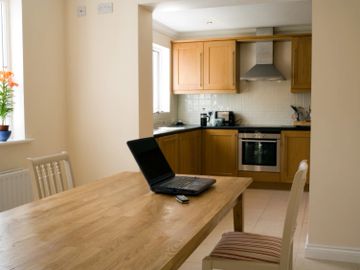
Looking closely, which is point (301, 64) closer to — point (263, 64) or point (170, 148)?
point (263, 64)

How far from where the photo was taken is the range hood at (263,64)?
645 cm

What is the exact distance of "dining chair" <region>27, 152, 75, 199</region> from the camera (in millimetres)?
2371

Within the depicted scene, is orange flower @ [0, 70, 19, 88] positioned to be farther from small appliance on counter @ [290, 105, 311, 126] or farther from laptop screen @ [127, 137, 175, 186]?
small appliance on counter @ [290, 105, 311, 126]

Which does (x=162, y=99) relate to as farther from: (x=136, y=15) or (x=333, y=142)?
(x=333, y=142)

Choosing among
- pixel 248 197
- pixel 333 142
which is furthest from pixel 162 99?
pixel 333 142

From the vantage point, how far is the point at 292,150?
19.9ft

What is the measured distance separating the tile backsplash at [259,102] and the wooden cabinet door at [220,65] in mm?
407

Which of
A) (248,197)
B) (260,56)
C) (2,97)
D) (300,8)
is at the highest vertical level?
(300,8)

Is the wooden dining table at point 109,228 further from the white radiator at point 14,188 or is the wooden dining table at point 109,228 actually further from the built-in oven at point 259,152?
the built-in oven at point 259,152

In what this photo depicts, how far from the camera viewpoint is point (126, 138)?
414cm

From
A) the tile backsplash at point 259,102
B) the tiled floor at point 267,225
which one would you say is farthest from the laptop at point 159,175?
the tile backsplash at point 259,102

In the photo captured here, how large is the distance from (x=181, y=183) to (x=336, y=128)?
1.64 metres

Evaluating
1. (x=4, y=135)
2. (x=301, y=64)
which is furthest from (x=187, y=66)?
(x=4, y=135)

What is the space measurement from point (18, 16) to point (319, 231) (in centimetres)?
308
